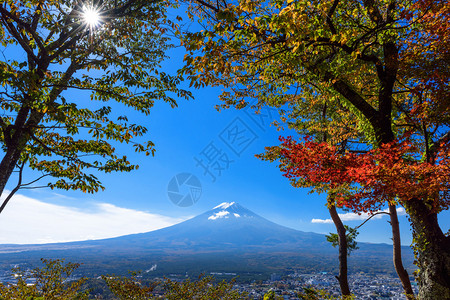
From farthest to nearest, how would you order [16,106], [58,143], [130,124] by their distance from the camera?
[58,143] < [16,106] < [130,124]

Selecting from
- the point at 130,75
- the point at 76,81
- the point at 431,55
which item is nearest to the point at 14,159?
the point at 76,81

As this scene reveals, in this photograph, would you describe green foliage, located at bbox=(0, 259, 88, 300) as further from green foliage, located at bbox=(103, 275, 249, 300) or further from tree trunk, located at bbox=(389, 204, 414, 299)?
tree trunk, located at bbox=(389, 204, 414, 299)

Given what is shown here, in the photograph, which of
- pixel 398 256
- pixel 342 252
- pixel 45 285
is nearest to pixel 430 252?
pixel 398 256

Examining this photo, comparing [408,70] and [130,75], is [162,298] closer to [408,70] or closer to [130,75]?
[130,75]

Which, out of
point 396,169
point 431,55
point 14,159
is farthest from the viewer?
point 14,159

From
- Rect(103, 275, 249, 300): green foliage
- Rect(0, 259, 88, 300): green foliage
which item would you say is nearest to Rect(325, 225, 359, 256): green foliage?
Rect(103, 275, 249, 300): green foliage

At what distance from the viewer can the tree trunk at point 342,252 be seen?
835 cm

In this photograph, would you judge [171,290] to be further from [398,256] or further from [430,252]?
[398,256]

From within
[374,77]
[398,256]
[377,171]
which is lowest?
[398,256]

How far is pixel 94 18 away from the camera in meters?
5.53

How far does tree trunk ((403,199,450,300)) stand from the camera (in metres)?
4.71

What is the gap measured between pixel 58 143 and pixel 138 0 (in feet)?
15.5

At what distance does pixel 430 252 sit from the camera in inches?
196

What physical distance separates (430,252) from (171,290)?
22.3 ft
